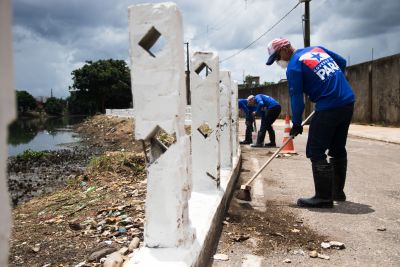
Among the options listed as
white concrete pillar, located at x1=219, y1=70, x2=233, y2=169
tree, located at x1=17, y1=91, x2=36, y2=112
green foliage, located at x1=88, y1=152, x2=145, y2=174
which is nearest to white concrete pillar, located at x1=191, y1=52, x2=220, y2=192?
white concrete pillar, located at x1=219, y1=70, x2=233, y2=169

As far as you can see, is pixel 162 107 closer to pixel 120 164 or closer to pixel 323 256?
pixel 323 256

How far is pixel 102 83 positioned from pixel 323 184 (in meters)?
57.1

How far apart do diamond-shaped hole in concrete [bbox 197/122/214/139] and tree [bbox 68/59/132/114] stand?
56102 mm

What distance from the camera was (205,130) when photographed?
4.22 metres

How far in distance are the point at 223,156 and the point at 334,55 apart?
1.93 m

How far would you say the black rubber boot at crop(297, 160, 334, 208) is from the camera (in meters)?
4.46

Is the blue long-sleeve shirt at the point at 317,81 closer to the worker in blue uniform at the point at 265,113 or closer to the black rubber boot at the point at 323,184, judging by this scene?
the black rubber boot at the point at 323,184

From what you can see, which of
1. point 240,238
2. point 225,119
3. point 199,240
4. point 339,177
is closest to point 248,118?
point 225,119

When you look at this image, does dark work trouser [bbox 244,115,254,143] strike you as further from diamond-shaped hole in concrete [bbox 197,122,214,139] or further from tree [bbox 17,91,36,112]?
tree [bbox 17,91,36,112]

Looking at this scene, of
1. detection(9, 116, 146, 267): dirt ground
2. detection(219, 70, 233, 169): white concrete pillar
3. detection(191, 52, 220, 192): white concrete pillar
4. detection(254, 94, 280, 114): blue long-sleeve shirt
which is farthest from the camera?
detection(254, 94, 280, 114): blue long-sleeve shirt

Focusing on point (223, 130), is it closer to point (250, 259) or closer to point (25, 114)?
point (250, 259)

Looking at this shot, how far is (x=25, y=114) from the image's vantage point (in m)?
86.6

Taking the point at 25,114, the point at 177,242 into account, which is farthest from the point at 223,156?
the point at 25,114

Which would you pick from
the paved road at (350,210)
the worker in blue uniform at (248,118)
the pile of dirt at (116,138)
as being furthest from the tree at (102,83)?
the paved road at (350,210)
